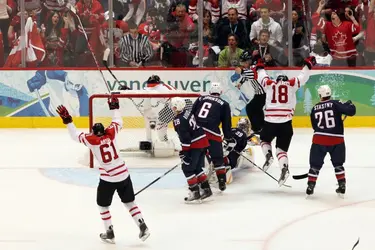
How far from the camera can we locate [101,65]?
38.5ft

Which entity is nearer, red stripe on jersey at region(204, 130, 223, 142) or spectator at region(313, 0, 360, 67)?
red stripe on jersey at region(204, 130, 223, 142)

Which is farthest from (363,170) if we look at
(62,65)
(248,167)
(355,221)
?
(62,65)

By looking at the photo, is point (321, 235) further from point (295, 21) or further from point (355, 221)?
point (295, 21)

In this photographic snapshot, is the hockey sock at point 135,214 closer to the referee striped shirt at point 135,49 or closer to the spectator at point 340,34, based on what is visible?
the referee striped shirt at point 135,49

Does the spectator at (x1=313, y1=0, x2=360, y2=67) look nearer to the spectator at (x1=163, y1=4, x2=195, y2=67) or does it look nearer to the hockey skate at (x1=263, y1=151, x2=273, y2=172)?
the spectator at (x1=163, y1=4, x2=195, y2=67)

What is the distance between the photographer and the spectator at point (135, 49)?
11688 mm

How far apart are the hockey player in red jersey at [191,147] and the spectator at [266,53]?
4586 millimetres

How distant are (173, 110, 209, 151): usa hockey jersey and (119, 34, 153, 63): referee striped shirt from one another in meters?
4.66

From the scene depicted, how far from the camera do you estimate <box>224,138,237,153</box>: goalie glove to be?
7840 mm

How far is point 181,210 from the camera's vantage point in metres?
6.95

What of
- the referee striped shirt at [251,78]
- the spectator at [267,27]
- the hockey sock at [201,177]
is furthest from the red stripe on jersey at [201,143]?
the spectator at [267,27]

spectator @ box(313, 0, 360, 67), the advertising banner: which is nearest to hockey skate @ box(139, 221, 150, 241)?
the advertising banner

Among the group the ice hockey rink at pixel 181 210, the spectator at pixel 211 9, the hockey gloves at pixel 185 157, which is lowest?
the ice hockey rink at pixel 181 210

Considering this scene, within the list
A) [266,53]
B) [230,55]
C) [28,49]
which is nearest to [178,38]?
[230,55]
